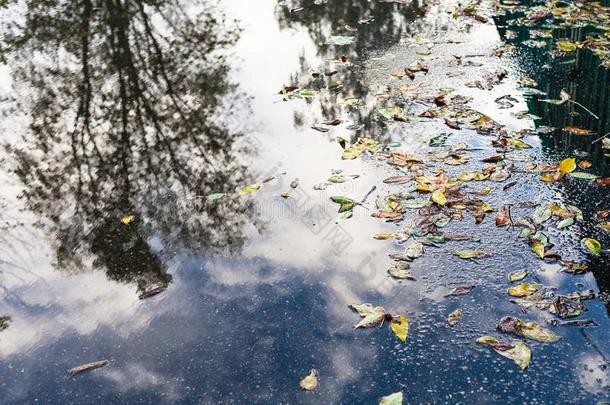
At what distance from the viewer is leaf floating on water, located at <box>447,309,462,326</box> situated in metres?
2.50

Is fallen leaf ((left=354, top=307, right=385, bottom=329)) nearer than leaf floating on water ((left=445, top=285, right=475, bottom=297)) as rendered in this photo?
Yes

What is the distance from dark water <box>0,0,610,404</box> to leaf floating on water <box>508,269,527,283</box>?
0.14 feet

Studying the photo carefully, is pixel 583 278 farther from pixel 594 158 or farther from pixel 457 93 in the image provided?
pixel 457 93

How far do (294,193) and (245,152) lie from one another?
790 millimetres

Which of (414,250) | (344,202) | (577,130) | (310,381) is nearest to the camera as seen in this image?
(310,381)

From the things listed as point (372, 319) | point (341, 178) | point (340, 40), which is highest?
point (340, 40)

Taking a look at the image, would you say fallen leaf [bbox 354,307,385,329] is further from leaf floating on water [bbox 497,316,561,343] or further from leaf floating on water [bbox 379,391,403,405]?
leaf floating on water [bbox 497,316,561,343]

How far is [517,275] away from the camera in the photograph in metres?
2.71

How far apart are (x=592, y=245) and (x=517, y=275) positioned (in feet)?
1.76

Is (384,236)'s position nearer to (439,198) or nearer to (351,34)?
(439,198)

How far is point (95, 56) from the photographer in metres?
6.06

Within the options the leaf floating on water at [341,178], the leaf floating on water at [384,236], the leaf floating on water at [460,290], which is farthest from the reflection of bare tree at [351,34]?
the leaf floating on water at [460,290]

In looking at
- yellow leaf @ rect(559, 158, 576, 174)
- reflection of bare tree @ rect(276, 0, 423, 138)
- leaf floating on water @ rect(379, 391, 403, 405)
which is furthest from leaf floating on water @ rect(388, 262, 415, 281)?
reflection of bare tree @ rect(276, 0, 423, 138)

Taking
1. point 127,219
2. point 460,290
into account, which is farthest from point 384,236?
point 127,219
